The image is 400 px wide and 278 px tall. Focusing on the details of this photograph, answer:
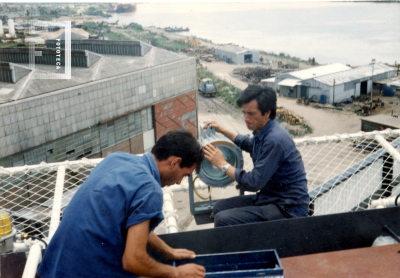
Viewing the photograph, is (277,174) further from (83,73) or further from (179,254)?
(83,73)

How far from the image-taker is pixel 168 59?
1228 centimetres

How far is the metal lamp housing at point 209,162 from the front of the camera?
5.30 feet

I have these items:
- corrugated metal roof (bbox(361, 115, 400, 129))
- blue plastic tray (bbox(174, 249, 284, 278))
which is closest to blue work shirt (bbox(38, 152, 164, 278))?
blue plastic tray (bbox(174, 249, 284, 278))

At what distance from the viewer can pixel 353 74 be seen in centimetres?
1565

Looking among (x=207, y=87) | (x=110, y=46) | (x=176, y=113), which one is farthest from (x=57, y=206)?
(x=207, y=87)

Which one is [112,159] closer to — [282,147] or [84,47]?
[282,147]

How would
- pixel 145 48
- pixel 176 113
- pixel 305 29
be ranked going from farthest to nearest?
1. pixel 305 29
2. pixel 145 48
3. pixel 176 113

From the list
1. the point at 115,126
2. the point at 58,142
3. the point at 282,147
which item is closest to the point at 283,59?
the point at 115,126

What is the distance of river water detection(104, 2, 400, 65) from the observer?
19.8 m

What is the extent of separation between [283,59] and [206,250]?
22798mm

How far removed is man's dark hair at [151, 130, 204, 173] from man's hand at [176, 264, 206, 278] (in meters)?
0.27

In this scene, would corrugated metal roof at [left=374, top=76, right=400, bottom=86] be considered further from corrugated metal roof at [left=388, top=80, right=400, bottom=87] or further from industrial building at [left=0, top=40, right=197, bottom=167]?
industrial building at [left=0, top=40, right=197, bottom=167]

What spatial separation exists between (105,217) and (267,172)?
0.67m

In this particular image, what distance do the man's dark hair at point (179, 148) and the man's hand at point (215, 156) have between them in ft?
1.44
